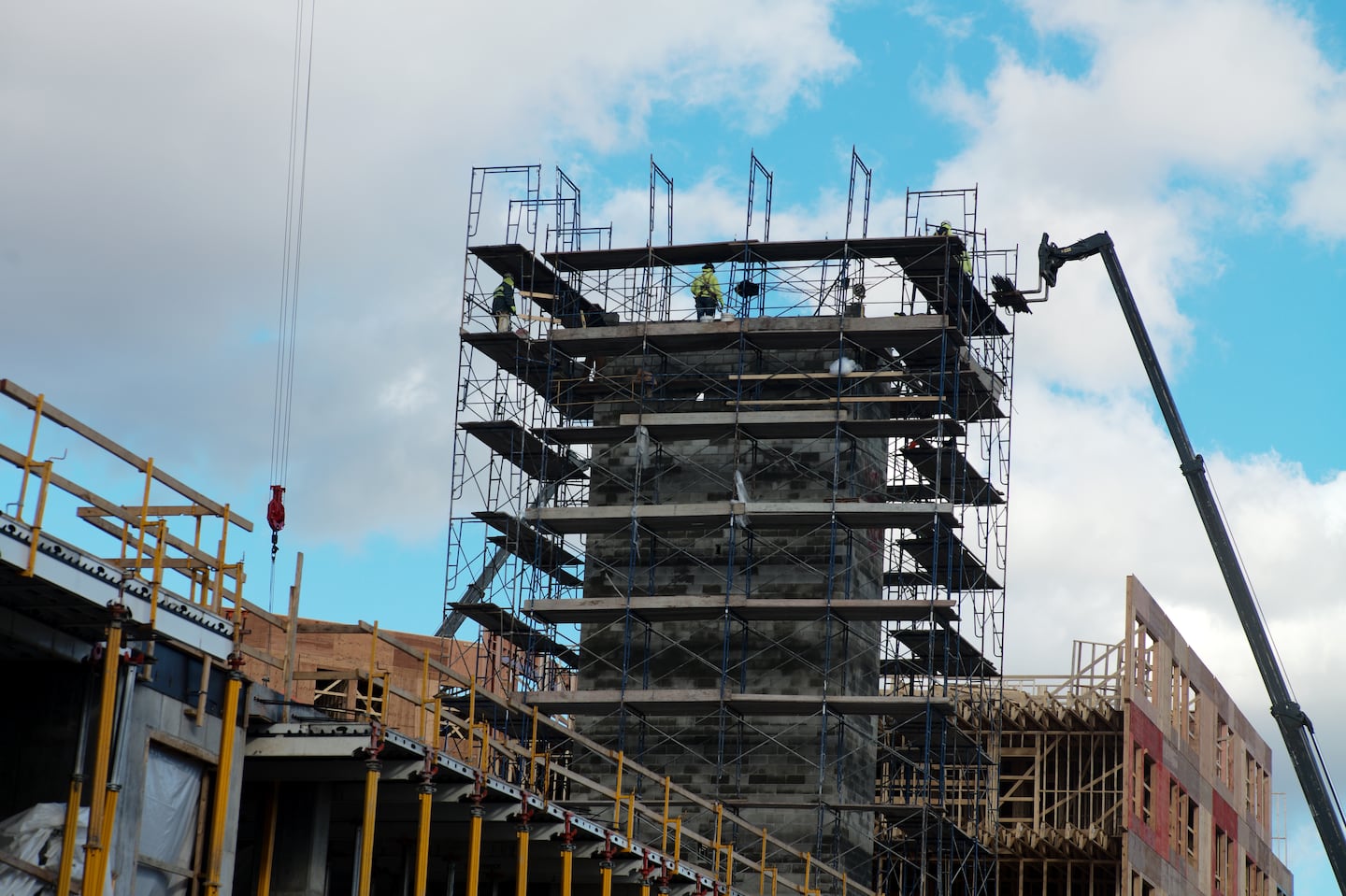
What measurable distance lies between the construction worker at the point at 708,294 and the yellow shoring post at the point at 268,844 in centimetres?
2413

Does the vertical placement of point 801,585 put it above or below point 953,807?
above

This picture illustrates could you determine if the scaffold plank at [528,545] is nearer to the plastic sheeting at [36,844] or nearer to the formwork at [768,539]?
the formwork at [768,539]

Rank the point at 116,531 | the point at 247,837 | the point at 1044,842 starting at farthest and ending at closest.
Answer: the point at 1044,842 < the point at 247,837 < the point at 116,531

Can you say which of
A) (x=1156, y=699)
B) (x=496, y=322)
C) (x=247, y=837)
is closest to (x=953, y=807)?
(x=1156, y=699)

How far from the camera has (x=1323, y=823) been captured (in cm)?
3975

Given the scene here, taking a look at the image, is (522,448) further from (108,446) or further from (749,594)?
(108,446)

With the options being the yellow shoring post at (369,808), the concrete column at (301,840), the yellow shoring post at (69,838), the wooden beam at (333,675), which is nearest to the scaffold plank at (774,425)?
the concrete column at (301,840)

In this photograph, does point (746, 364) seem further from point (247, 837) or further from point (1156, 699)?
point (247, 837)

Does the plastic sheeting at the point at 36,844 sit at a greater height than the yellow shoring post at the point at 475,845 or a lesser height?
lesser

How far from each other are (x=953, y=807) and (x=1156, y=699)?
604 cm

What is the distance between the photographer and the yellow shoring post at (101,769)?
20234 mm

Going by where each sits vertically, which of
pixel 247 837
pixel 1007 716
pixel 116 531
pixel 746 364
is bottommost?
pixel 247 837

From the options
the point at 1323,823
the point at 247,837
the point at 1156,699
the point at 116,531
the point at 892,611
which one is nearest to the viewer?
the point at 116,531

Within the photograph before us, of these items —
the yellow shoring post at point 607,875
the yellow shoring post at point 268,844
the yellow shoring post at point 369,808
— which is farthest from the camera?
the yellow shoring post at point 607,875
